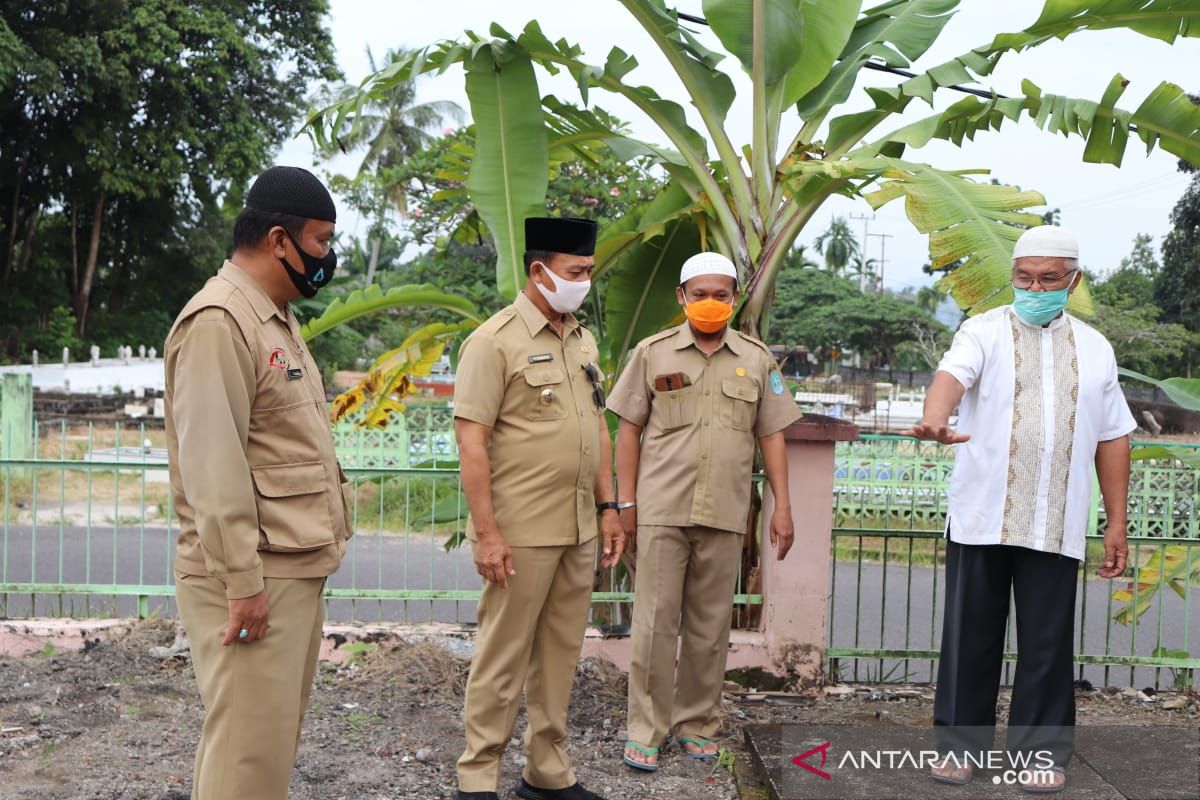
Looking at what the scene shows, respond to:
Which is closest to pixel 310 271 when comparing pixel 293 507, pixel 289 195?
pixel 289 195

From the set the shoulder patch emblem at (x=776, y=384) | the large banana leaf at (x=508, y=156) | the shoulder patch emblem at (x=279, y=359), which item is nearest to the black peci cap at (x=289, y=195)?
the shoulder patch emblem at (x=279, y=359)

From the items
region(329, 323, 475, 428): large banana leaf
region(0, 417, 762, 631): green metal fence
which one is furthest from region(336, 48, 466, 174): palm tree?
region(329, 323, 475, 428): large banana leaf

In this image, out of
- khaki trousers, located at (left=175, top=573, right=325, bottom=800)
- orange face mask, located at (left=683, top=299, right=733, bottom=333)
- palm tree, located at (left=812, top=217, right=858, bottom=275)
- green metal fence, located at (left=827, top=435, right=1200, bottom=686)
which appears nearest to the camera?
khaki trousers, located at (left=175, top=573, right=325, bottom=800)

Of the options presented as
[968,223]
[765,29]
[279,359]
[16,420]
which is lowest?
[16,420]

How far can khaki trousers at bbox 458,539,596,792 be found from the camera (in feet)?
11.5

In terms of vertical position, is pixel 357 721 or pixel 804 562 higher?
pixel 804 562

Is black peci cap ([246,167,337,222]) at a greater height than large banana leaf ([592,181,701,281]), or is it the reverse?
large banana leaf ([592,181,701,281])

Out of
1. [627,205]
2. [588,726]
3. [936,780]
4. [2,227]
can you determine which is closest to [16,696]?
[588,726]

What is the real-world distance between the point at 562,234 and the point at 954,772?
85.6 inches

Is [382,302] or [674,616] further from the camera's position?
[382,302]

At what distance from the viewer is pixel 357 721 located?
454cm

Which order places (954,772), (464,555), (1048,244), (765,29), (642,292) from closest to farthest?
(1048,244) → (954,772) → (765,29) → (642,292) → (464,555)

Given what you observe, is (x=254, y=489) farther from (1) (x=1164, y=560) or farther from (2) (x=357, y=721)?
(1) (x=1164, y=560)

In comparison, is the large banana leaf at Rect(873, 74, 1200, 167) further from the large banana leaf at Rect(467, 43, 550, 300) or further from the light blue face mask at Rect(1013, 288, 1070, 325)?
the large banana leaf at Rect(467, 43, 550, 300)
